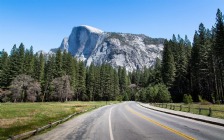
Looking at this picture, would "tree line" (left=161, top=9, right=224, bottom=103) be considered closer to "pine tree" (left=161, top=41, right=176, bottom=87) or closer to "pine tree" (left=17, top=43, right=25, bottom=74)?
"pine tree" (left=161, top=41, right=176, bottom=87)

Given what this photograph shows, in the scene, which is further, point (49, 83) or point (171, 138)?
point (49, 83)

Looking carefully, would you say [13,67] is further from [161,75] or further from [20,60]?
[161,75]

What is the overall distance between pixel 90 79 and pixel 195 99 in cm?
5716

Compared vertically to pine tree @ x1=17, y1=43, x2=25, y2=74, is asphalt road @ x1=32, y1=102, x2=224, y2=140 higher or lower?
lower

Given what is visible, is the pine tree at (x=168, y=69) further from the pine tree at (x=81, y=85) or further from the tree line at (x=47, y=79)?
the pine tree at (x=81, y=85)

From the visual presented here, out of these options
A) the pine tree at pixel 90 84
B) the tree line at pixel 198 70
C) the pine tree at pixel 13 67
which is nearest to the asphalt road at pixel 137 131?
the tree line at pixel 198 70

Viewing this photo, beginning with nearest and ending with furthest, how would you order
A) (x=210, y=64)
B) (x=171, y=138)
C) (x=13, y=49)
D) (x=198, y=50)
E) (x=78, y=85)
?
1. (x=171, y=138)
2. (x=210, y=64)
3. (x=198, y=50)
4. (x=13, y=49)
5. (x=78, y=85)

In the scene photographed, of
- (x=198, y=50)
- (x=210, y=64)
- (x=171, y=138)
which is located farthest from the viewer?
(x=198, y=50)

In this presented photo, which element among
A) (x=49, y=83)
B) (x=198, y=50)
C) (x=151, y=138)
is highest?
(x=198, y=50)

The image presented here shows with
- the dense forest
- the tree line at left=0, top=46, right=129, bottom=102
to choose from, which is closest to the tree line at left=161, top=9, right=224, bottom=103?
the dense forest

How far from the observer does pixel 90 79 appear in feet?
406

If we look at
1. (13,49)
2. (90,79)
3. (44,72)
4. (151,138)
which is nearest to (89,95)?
(90,79)

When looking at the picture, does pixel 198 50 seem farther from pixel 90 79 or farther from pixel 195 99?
pixel 90 79

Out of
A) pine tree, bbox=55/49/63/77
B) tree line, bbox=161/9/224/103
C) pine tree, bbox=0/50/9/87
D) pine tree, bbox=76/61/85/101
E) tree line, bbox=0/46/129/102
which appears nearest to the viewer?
tree line, bbox=161/9/224/103
